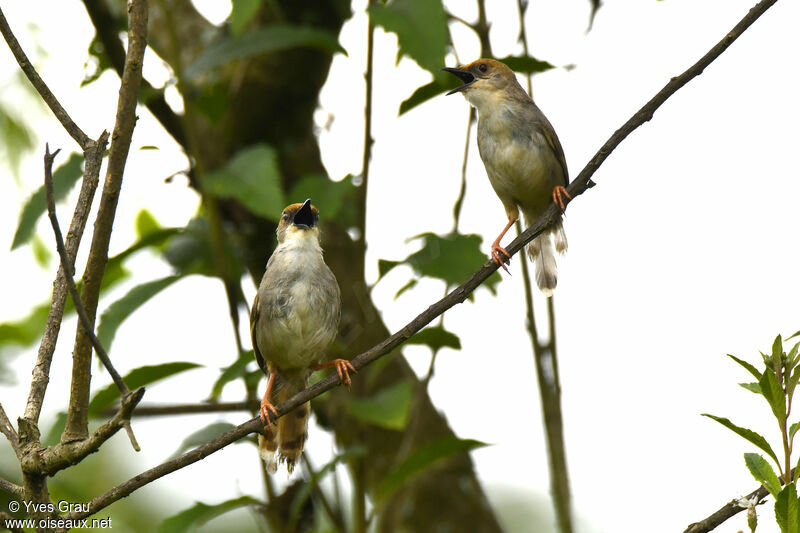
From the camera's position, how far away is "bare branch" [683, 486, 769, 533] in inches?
77.2

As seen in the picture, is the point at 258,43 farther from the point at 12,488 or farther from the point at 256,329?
the point at 12,488

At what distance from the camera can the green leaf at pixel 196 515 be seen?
12.8 ft

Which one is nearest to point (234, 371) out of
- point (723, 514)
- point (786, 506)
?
point (723, 514)

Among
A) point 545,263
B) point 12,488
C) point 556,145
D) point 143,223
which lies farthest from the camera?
point 143,223

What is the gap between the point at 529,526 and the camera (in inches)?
309

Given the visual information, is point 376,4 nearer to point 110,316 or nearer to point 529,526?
point 110,316

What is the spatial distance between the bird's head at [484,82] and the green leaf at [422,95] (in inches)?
21.2

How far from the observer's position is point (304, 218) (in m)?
4.38

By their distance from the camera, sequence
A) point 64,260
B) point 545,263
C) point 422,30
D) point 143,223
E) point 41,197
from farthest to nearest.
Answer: point 143,223, point 545,263, point 41,197, point 422,30, point 64,260

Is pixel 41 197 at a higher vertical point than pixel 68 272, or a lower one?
higher

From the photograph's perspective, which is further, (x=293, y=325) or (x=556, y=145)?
(x=556, y=145)

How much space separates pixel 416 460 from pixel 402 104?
155cm

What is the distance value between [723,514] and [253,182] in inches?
97.2

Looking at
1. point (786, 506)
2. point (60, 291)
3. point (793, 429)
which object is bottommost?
point (786, 506)
